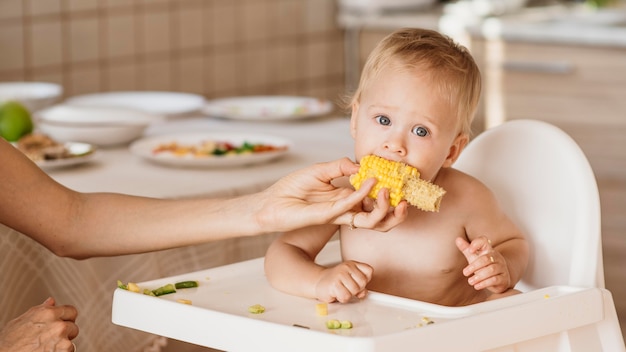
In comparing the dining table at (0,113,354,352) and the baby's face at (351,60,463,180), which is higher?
the baby's face at (351,60,463,180)

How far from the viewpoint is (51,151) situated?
2.10m

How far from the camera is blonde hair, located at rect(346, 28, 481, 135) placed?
56.2 inches

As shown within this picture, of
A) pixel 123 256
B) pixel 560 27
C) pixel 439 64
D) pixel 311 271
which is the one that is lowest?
pixel 123 256

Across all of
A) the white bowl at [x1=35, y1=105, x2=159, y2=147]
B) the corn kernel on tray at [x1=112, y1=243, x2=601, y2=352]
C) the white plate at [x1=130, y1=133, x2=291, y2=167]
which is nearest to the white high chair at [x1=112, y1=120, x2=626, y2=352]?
the corn kernel on tray at [x1=112, y1=243, x2=601, y2=352]

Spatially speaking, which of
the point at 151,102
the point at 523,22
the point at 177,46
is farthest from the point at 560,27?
the point at 151,102

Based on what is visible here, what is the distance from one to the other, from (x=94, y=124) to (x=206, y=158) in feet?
1.26

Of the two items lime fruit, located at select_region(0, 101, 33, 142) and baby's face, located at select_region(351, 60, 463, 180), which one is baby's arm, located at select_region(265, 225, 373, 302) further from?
lime fruit, located at select_region(0, 101, 33, 142)

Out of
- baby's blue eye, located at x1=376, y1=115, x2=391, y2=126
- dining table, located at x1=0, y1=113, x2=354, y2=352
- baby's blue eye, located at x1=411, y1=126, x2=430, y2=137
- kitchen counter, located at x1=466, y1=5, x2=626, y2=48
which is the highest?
baby's blue eye, located at x1=376, y1=115, x2=391, y2=126

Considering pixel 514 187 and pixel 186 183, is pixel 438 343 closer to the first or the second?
pixel 514 187

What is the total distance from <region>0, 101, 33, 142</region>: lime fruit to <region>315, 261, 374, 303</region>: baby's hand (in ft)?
3.81

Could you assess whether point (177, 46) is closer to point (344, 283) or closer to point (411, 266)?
point (411, 266)

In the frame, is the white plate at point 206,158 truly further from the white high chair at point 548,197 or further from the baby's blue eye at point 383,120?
the baby's blue eye at point 383,120

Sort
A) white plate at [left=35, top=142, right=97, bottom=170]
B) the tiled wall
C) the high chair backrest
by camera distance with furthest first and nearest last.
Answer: the tiled wall
white plate at [left=35, top=142, right=97, bottom=170]
the high chair backrest

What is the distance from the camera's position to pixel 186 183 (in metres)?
1.97
